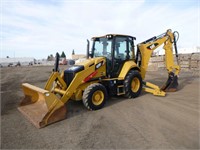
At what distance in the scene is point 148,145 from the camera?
3559 millimetres

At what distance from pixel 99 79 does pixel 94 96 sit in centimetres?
77

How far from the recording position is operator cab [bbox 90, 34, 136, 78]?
21.8 feet

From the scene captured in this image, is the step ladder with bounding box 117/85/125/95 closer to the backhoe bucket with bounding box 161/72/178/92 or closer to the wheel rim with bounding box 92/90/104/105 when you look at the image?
the wheel rim with bounding box 92/90/104/105

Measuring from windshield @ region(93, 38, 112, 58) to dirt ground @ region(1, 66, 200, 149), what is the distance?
1960 millimetres

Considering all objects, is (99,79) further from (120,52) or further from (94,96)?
(120,52)

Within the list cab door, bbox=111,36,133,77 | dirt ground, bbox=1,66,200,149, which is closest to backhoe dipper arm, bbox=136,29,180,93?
cab door, bbox=111,36,133,77

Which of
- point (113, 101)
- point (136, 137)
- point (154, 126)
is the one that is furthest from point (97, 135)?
point (113, 101)

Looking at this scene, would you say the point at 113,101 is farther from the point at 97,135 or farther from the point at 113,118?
the point at 97,135

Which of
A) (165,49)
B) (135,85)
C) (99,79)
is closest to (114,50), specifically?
(99,79)

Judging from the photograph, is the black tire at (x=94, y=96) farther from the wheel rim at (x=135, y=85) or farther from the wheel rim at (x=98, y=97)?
the wheel rim at (x=135, y=85)

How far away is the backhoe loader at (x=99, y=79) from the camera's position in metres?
4.99

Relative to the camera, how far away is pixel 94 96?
5.79 m

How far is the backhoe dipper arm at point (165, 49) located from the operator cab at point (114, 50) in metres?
0.52

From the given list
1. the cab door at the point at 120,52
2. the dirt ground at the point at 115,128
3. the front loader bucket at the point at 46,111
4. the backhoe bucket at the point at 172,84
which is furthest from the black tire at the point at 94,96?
the backhoe bucket at the point at 172,84
